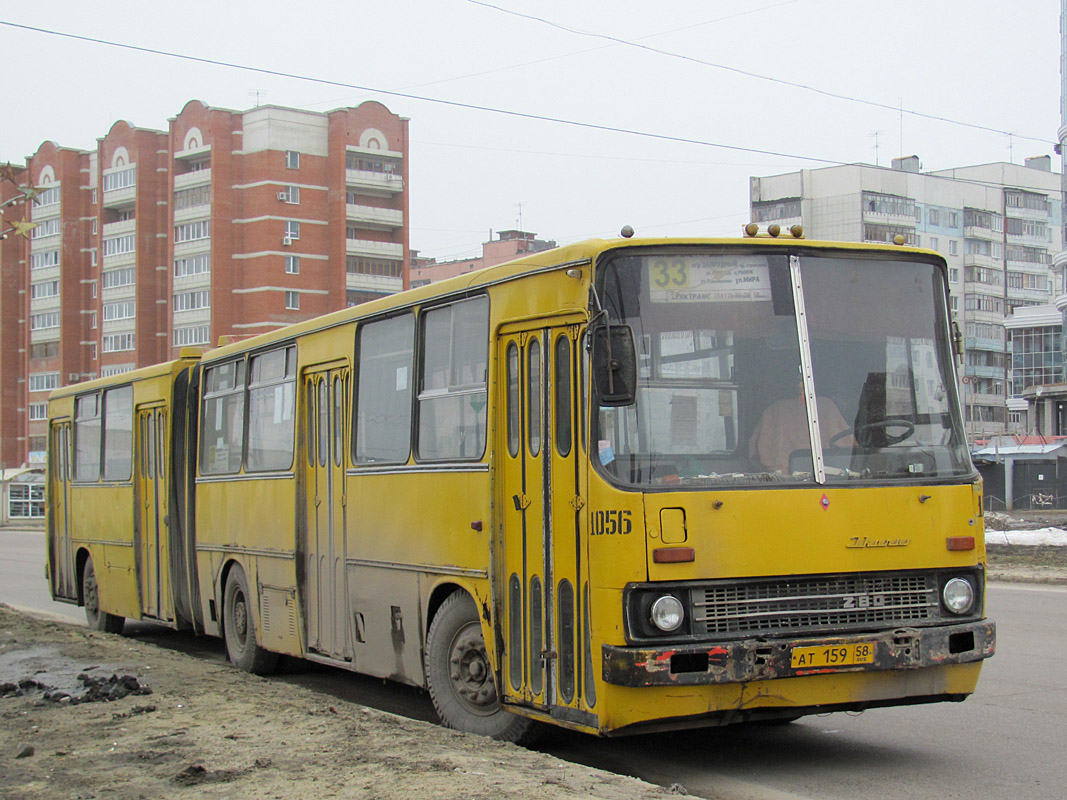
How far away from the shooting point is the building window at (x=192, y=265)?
89.1 meters

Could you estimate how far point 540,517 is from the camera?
7512mm

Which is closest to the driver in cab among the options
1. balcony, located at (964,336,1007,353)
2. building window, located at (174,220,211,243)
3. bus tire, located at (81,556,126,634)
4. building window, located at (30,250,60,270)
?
bus tire, located at (81,556,126,634)

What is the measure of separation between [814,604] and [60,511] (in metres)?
14.0

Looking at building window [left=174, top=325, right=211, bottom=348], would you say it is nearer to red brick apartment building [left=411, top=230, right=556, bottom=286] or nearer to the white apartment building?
red brick apartment building [left=411, top=230, right=556, bottom=286]

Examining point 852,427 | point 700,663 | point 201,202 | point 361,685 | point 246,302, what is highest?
point 201,202

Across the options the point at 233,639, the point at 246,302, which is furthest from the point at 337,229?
the point at 233,639

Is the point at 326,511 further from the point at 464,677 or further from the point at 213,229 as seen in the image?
the point at 213,229

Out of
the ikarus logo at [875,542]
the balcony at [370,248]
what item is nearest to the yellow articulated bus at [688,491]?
the ikarus logo at [875,542]

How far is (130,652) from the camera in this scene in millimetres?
12742

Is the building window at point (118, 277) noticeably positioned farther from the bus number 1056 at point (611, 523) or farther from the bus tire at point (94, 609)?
the bus number 1056 at point (611, 523)

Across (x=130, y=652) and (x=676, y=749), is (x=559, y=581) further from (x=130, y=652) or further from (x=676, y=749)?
(x=130, y=652)

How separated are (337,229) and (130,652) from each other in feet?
255

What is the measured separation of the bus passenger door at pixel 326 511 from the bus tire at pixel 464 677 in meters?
1.72

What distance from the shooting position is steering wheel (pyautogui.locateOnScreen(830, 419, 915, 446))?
726 centimetres
